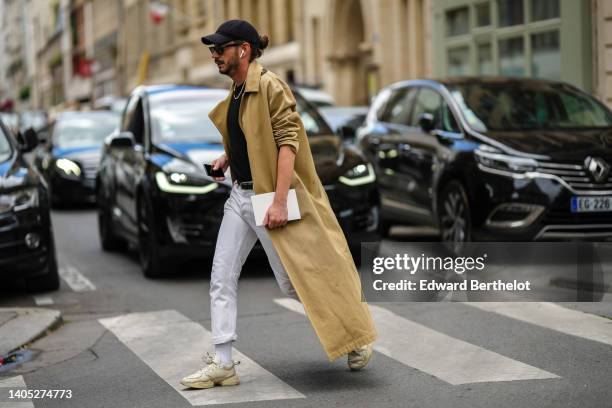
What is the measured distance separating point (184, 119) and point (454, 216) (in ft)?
8.74

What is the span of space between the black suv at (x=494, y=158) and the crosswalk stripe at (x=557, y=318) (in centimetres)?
176

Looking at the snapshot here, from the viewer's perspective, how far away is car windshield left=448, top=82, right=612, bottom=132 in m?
11.4

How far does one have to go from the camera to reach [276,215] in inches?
243

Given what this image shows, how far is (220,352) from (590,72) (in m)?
13.7

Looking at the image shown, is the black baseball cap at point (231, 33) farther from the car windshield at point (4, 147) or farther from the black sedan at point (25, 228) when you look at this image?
the car windshield at point (4, 147)

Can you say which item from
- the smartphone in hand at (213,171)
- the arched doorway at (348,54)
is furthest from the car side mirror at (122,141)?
the arched doorway at (348,54)

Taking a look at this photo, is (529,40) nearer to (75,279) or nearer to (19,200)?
(75,279)

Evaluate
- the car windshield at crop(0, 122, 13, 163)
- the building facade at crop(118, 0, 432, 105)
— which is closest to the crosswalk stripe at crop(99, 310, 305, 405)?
the car windshield at crop(0, 122, 13, 163)

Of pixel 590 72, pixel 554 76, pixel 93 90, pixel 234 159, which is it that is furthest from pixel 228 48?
pixel 93 90

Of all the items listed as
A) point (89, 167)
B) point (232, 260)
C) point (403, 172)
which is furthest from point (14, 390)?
point (89, 167)

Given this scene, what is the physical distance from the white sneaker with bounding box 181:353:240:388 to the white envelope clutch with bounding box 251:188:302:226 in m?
0.74

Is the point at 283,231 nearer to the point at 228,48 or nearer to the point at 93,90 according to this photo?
the point at 228,48

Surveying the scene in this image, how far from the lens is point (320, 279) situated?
6.23 m

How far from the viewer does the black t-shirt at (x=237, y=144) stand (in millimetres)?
6281
